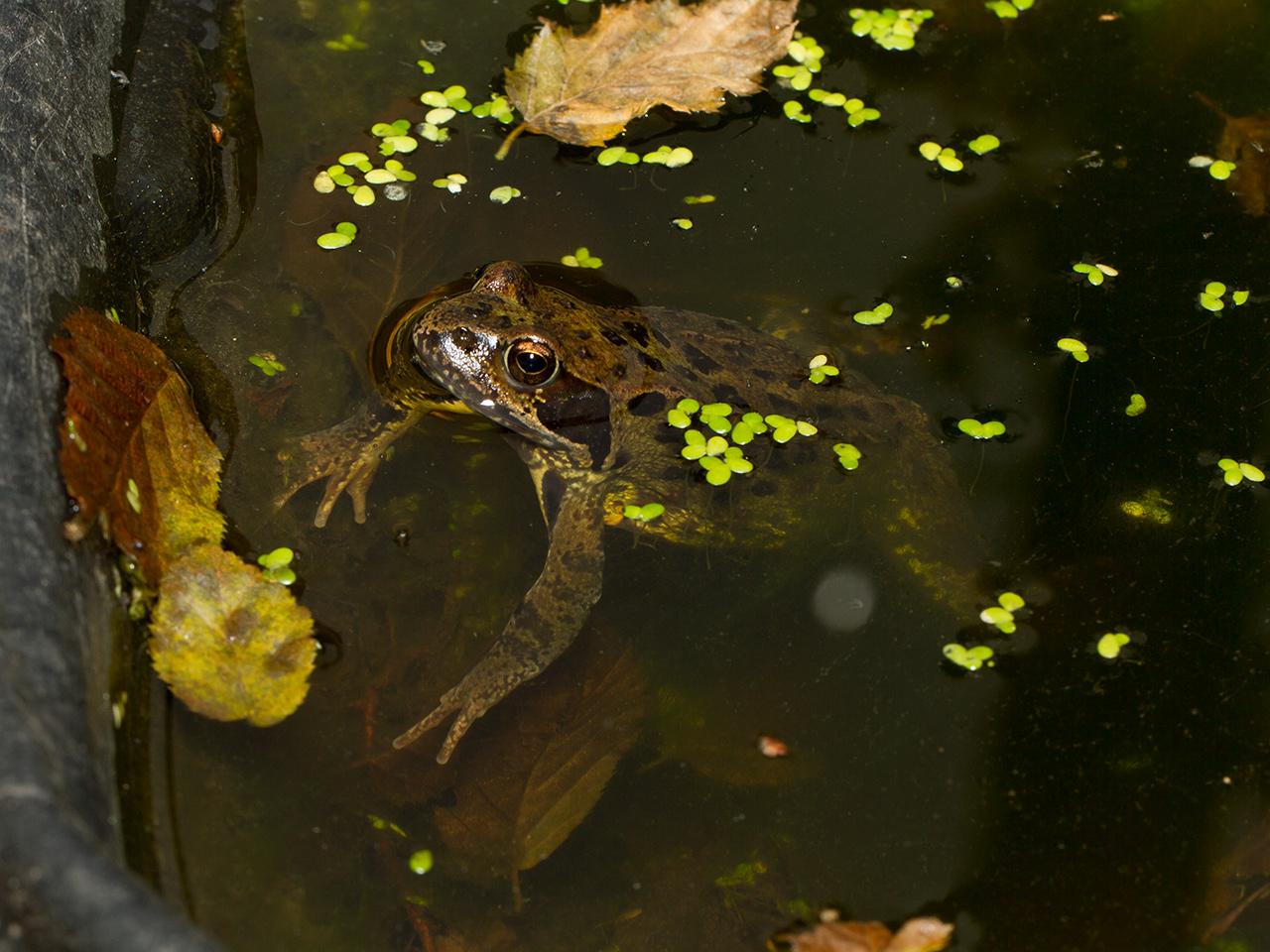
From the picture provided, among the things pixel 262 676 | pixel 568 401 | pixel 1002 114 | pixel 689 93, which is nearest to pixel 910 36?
pixel 1002 114

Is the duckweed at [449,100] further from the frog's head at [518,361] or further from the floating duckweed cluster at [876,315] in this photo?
the floating duckweed cluster at [876,315]

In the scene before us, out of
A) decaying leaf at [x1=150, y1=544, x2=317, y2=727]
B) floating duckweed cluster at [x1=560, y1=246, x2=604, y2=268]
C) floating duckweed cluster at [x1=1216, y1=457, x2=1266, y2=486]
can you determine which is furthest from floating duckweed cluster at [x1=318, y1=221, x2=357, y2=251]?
floating duckweed cluster at [x1=1216, y1=457, x2=1266, y2=486]

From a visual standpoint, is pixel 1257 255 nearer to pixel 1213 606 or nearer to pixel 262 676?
pixel 1213 606

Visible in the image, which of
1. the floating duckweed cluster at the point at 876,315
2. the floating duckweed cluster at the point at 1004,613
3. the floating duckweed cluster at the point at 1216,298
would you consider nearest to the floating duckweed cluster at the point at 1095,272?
the floating duckweed cluster at the point at 1216,298

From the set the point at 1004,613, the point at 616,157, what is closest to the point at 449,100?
the point at 616,157

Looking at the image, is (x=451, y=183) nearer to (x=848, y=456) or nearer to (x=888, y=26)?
(x=848, y=456)

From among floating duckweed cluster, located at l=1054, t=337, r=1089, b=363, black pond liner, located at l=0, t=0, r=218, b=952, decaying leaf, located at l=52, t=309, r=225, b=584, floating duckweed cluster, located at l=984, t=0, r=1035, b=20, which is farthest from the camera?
floating duckweed cluster, located at l=984, t=0, r=1035, b=20

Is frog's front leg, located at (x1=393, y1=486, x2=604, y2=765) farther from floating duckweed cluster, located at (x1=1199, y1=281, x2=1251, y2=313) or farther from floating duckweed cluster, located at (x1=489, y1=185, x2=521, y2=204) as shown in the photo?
floating duckweed cluster, located at (x1=1199, y1=281, x2=1251, y2=313)
